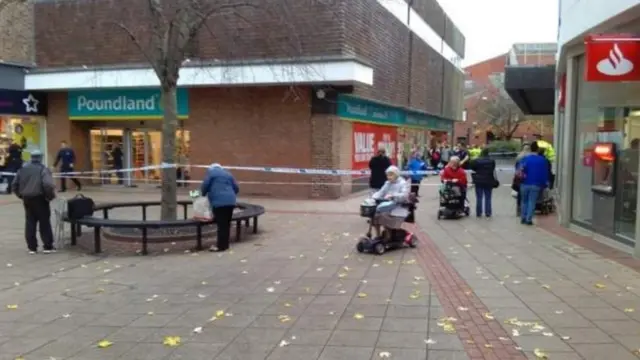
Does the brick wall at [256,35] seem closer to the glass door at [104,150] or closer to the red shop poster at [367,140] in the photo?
the red shop poster at [367,140]

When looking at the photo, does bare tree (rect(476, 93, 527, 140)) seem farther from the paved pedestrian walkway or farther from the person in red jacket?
the paved pedestrian walkway

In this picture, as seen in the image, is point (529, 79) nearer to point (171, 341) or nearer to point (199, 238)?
point (199, 238)

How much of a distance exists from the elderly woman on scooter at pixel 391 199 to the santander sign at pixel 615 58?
319 centimetres

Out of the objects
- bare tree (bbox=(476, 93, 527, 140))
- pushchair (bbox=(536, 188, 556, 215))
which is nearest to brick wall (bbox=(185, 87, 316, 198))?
pushchair (bbox=(536, 188, 556, 215))

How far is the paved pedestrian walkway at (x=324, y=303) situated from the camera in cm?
499

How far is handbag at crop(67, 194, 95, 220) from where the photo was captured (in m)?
9.84

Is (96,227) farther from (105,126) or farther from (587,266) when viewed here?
(105,126)

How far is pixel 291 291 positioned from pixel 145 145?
52.5 feet

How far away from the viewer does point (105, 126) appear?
21.8m

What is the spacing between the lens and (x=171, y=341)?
517 centimetres

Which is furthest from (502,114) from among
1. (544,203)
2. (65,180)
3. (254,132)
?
(544,203)

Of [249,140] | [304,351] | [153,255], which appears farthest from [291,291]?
[249,140]

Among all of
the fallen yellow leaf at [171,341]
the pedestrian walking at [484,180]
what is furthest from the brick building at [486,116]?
the fallen yellow leaf at [171,341]

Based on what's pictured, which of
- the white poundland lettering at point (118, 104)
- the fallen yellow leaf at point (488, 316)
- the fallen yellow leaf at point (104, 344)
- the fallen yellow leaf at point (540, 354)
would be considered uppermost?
the white poundland lettering at point (118, 104)
